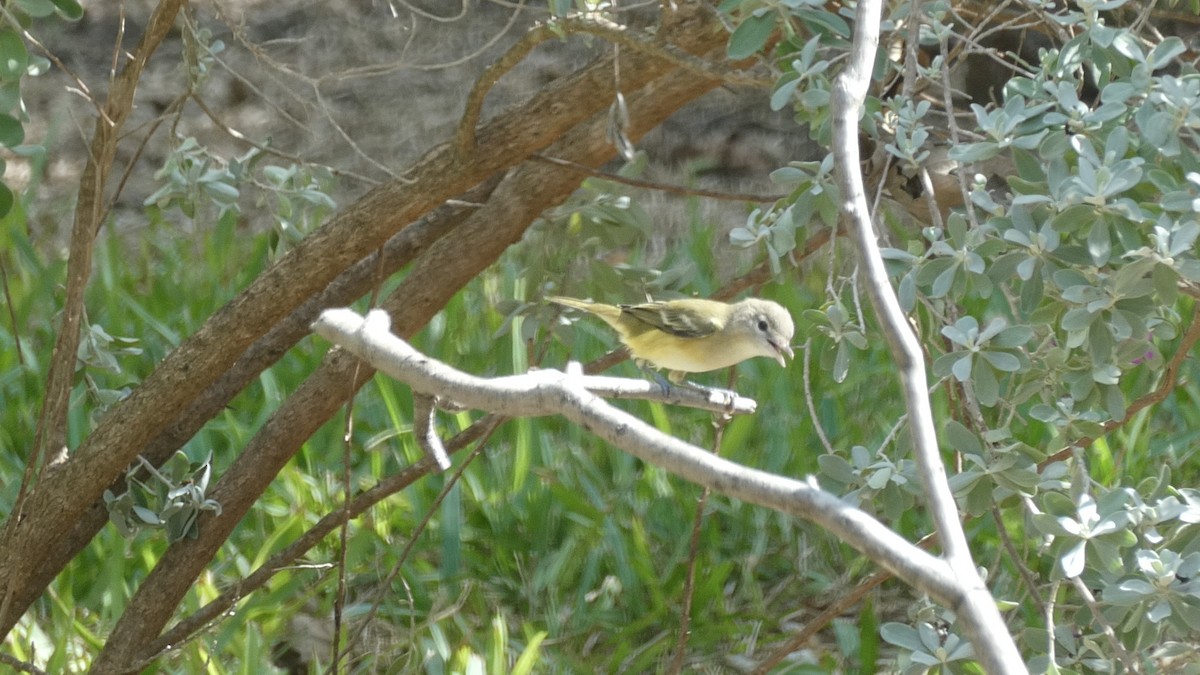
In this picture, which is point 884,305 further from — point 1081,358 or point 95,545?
point 95,545

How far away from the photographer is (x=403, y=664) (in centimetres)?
266

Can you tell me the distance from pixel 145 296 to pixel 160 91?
175 cm

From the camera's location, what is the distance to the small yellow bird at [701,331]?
291cm

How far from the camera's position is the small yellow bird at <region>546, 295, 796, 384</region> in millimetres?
2912

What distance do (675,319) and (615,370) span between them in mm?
1285

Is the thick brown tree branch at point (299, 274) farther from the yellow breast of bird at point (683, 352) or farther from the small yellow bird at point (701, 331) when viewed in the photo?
the yellow breast of bird at point (683, 352)

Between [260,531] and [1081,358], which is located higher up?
[1081,358]

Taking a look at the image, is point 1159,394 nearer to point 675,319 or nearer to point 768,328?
point 768,328

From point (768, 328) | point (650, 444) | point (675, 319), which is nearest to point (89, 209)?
point (675, 319)

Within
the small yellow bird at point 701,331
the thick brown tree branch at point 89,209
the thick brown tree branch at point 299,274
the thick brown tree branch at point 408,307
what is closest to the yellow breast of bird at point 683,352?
the small yellow bird at point 701,331

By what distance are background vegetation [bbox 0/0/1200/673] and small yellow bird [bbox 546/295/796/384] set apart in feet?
0.27

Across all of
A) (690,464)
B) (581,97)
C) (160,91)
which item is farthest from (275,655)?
(160,91)

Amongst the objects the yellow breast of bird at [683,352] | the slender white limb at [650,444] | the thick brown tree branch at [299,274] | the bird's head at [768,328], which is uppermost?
the slender white limb at [650,444]

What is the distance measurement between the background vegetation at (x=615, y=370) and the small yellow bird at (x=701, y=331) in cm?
8
